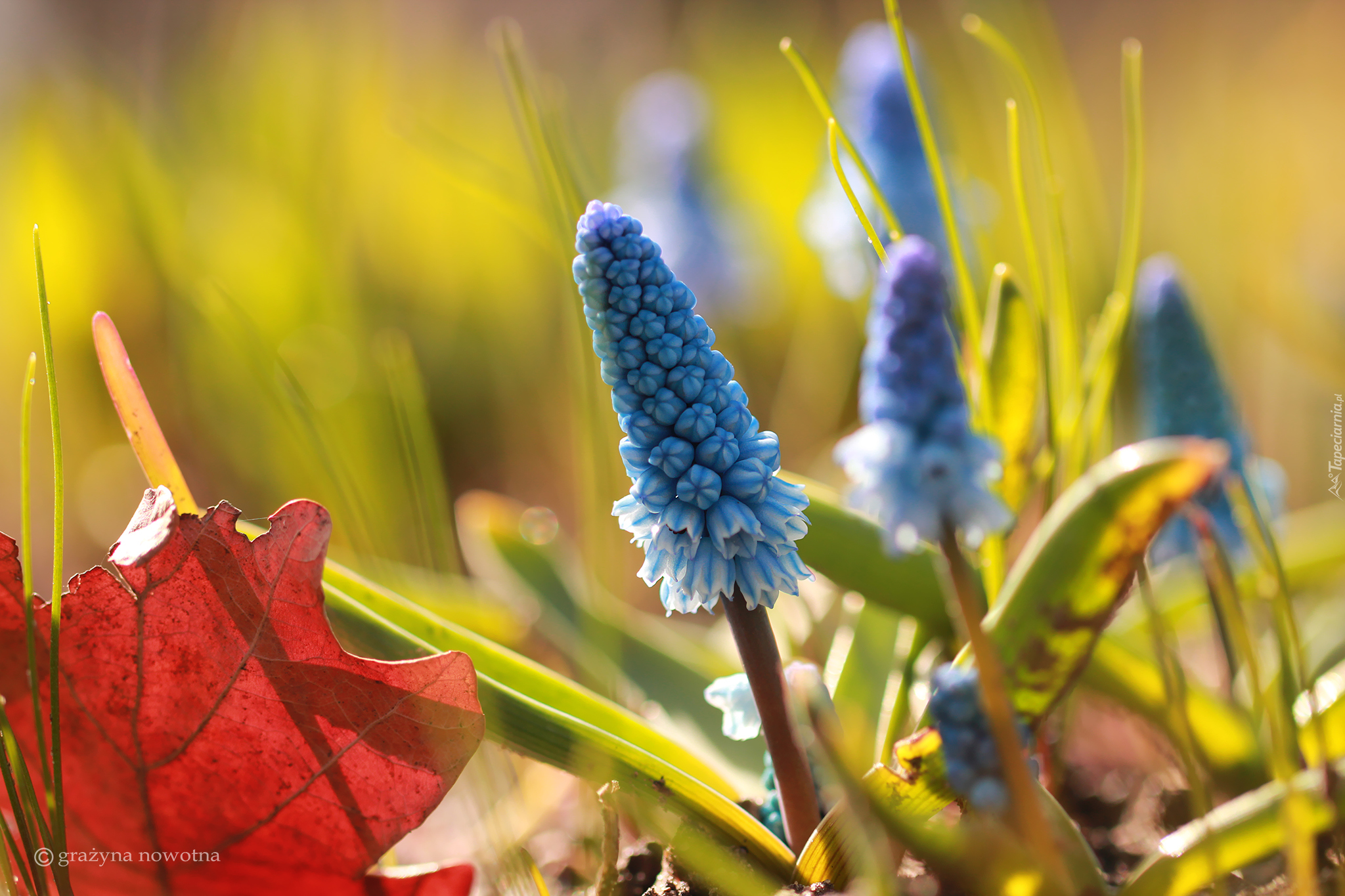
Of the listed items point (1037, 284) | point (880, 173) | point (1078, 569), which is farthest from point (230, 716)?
point (880, 173)

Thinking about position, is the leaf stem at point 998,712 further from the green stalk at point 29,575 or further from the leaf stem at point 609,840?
the green stalk at point 29,575

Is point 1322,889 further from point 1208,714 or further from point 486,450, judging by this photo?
point 486,450

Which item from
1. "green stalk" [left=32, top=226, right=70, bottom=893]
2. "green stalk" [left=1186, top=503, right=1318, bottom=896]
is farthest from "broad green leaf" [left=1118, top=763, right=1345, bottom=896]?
"green stalk" [left=32, top=226, right=70, bottom=893]

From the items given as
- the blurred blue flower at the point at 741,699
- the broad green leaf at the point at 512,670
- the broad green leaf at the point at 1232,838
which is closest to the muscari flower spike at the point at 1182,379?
the broad green leaf at the point at 1232,838

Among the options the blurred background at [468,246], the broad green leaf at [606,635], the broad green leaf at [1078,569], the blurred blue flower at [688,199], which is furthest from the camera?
the blurred blue flower at [688,199]

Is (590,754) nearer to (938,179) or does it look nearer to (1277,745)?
(1277,745)

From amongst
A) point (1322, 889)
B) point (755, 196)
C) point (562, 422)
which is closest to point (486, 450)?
point (562, 422)

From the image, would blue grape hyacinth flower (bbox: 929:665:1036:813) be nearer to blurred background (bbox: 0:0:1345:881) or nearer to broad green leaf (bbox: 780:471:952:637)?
broad green leaf (bbox: 780:471:952:637)
